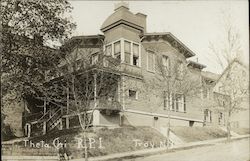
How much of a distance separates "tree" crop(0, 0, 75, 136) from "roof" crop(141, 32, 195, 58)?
77cm

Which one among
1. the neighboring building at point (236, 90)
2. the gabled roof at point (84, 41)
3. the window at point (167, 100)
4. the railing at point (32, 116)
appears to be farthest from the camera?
the neighboring building at point (236, 90)

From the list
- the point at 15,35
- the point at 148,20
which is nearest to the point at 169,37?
the point at 148,20

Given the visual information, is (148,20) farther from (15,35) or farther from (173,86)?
(15,35)

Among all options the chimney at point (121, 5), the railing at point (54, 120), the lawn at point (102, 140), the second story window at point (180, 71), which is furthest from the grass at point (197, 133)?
the chimney at point (121, 5)

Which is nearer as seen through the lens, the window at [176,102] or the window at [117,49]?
the window at [117,49]

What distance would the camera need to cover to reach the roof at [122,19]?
310 cm

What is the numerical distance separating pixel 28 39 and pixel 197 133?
5.75ft

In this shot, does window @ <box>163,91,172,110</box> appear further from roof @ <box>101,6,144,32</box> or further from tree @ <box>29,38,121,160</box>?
roof @ <box>101,6,144,32</box>

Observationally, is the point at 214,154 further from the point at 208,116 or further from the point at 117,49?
the point at 117,49

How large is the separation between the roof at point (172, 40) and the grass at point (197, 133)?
2.23 ft

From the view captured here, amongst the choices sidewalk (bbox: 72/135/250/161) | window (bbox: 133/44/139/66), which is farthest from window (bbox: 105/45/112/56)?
sidewalk (bbox: 72/135/250/161)

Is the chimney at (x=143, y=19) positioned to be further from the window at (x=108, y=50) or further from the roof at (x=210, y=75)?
the roof at (x=210, y=75)

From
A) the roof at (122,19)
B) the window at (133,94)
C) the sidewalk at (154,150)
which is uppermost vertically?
the roof at (122,19)

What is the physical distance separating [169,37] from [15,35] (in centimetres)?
132
